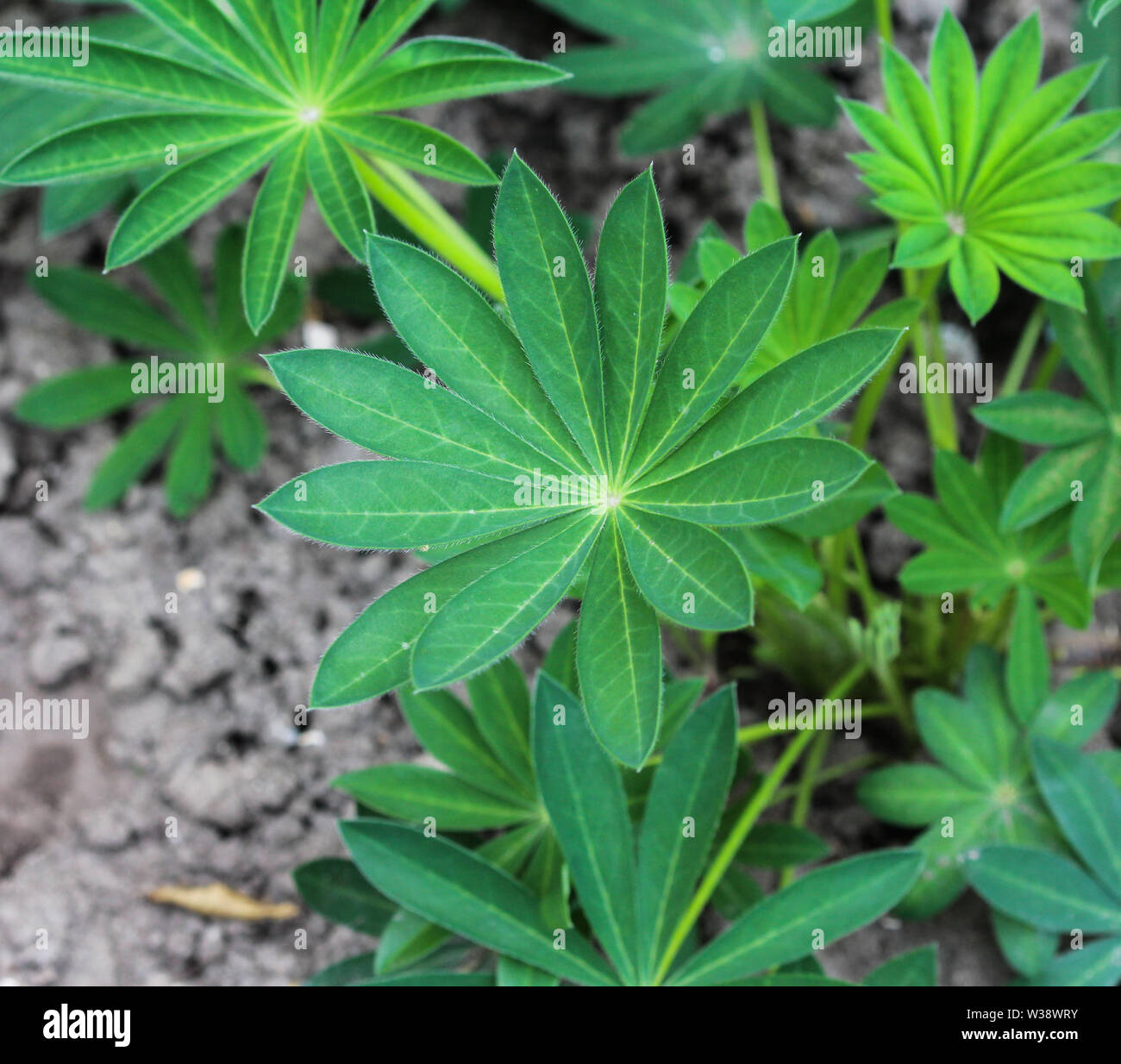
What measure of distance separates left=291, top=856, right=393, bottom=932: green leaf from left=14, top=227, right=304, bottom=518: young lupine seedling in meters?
1.12

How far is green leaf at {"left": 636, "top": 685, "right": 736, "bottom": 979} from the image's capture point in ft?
6.41

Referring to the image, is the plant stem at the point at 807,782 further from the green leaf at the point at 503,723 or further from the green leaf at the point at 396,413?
the green leaf at the point at 396,413

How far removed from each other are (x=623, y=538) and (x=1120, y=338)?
46.1 inches

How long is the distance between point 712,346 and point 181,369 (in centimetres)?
185

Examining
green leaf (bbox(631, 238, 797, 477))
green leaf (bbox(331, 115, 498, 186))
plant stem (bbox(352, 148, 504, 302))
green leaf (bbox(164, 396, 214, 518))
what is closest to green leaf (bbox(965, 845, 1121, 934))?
green leaf (bbox(631, 238, 797, 477))

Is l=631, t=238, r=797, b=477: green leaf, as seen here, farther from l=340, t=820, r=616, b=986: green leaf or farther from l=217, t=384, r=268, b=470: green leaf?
l=217, t=384, r=268, b=470: green leaf

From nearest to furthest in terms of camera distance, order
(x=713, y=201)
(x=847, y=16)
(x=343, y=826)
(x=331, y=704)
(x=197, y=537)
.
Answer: (x=331, y=704) → (x=343, y=826) → (x=847, y=16) → (x=197, y=537) → (x=713, y=201)

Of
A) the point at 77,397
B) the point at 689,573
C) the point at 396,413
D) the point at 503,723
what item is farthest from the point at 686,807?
the point at 77,397

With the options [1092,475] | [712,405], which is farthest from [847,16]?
[712,405]

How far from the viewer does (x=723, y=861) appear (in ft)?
6.66

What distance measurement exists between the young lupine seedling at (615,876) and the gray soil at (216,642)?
580 mm

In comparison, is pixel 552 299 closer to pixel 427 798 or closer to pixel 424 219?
pixel 424 219

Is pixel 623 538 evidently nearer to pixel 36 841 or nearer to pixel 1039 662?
pixel 1039 662

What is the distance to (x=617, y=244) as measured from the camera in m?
1.60
